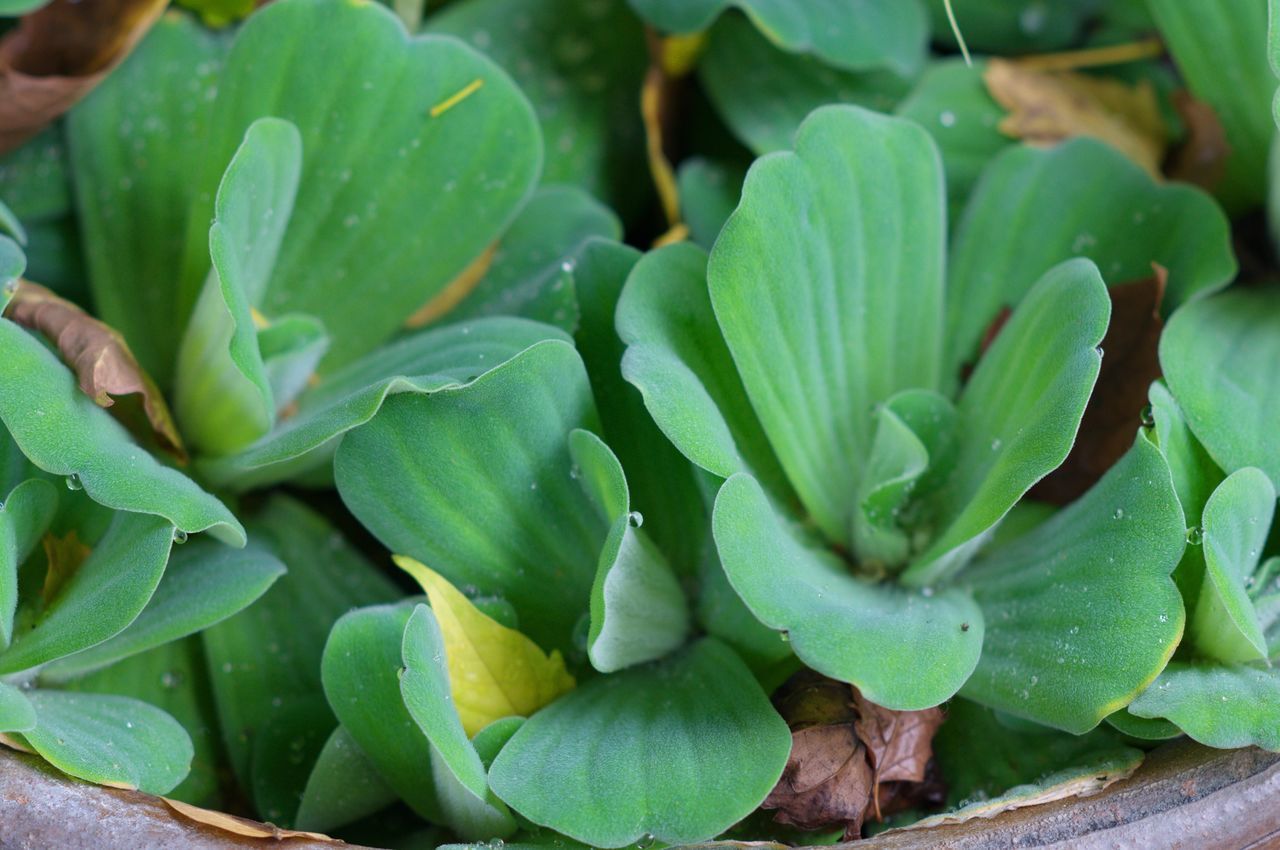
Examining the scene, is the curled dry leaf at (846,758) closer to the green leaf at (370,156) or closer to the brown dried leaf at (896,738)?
the brown dried leaf at (896,738)

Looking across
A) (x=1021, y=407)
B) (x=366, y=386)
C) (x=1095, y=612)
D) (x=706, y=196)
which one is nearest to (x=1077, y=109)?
(x=706, y=196)

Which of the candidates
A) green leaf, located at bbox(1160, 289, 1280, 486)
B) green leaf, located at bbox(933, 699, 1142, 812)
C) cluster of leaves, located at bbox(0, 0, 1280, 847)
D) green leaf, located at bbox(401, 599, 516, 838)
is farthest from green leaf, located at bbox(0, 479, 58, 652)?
green leaf, located at bbox(1160, 289, 1280, 486)

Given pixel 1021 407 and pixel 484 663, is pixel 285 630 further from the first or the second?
pixel 1021 407

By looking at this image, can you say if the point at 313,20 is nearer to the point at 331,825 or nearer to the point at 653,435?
the point at 653,435

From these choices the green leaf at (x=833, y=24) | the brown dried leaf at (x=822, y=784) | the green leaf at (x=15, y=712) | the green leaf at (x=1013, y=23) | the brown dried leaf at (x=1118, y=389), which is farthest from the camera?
the green leaf at (x=1013, y=23)

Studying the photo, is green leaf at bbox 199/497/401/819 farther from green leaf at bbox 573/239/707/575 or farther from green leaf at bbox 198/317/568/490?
green leaf at bbox 573/239/707/575

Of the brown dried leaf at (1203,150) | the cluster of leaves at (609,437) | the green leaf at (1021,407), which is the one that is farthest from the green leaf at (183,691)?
the brown dried leaf at (1203,150)
